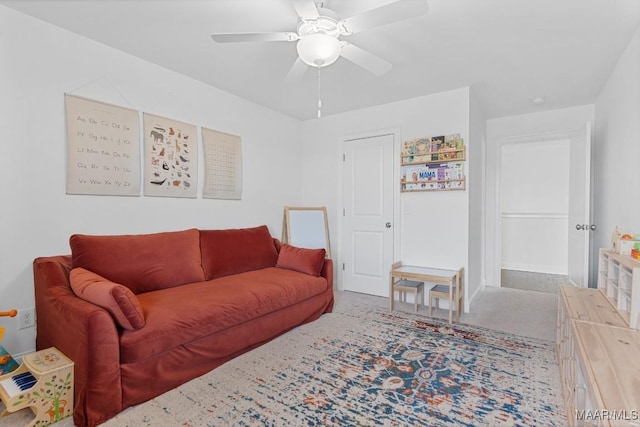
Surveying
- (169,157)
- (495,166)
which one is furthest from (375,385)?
(495,166)

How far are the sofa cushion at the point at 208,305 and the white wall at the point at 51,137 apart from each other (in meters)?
0.77

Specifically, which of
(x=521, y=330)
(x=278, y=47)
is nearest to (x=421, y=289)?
(x=521, y=330)

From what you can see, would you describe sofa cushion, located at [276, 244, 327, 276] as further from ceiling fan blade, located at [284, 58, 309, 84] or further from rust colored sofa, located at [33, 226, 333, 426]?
ceiling fan blade, located at [284, 58, 309, 84]

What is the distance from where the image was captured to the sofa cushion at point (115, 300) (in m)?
1.66

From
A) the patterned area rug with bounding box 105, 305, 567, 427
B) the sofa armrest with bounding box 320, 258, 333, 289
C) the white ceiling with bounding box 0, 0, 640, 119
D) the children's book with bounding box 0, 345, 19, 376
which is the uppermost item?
the white ceiling with bounding box 0, 0, 640, 119

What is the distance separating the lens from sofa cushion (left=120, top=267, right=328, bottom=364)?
1776 mm

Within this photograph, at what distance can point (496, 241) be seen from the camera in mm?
4473

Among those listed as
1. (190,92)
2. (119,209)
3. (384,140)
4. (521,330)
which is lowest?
(521,330)

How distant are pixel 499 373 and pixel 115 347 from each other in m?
2.28

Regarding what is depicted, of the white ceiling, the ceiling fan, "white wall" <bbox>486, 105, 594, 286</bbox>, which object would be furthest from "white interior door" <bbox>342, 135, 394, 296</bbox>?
the ceiling fan

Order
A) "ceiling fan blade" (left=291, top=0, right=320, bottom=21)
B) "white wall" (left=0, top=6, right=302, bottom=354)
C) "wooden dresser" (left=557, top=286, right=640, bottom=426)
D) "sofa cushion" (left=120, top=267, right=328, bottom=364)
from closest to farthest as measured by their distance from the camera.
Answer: "wooden dresser" (left=557, top=286, right=640, bottom=426) → "ceiling fan blade" (left=291, top=0, right=320, bottom=21) → "sofa cushion" (left=120, top=267, right=328, bottom=364) → "white wall" (left=0, top=6, right=302, bottom=354)

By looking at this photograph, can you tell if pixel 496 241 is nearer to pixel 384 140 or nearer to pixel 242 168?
pixel 384 140

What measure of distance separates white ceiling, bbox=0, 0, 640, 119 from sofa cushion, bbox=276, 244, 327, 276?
68.0 inches

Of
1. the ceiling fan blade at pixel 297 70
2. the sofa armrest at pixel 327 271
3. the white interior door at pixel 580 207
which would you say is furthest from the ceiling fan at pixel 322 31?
the white interior door at pixel 580 207
